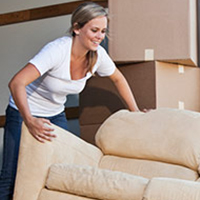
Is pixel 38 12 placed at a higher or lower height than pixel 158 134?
higher

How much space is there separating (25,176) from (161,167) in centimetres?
61

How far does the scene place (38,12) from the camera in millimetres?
3846

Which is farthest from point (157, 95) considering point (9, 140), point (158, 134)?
point (9, 140)

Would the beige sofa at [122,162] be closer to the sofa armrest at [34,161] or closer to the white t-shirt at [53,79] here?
the sofa armrest at [34,161]

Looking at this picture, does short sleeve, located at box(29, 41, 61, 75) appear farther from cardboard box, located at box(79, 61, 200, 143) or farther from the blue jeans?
cardboard box, located at box(79, 61, 200, 143)

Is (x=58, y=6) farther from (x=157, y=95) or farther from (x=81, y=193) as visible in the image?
(x=81, y=193)

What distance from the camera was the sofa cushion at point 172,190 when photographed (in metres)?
1.56

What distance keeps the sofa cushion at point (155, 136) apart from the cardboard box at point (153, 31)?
1.67 ft

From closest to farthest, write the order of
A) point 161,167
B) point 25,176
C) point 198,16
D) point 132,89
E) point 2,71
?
point 25,176
point 161,167
point 132,89
point 198,16
point 2,71

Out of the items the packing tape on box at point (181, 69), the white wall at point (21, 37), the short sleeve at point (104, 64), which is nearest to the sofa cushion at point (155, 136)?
the short sleeve at point (104, 64)

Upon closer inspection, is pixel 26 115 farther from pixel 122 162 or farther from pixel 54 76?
pixel 122 162

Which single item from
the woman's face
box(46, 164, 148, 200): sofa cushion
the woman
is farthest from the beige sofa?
the woman's face

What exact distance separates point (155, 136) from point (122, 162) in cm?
20

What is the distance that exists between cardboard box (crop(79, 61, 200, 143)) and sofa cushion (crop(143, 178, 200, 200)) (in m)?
1.06
